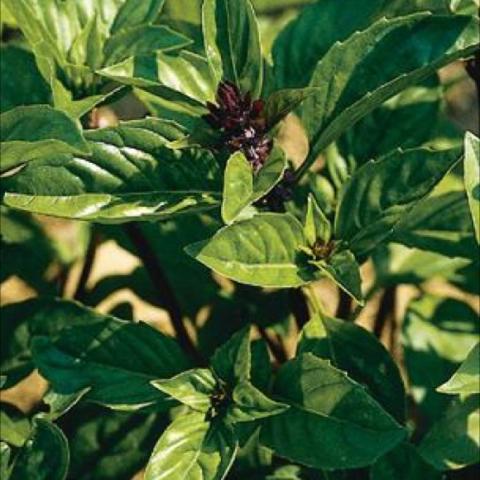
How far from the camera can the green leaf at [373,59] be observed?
1321 millimetres

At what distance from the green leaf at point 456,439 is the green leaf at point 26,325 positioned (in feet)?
1.68

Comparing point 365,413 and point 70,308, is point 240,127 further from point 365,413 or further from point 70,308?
point 70,308

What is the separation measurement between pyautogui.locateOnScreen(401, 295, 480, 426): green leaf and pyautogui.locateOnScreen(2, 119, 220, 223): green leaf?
1.89ft

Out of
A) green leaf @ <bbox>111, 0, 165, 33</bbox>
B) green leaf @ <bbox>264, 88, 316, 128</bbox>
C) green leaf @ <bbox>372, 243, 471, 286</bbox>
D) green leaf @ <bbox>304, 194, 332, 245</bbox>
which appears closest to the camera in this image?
green leaf @ <bbox>264, 88, 316, 128</bbox>

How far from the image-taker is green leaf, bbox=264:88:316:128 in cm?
126

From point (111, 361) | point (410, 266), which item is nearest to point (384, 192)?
point (111, 361)

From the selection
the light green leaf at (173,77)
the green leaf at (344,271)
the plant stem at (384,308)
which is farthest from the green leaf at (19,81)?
the plant stem at (384,308)

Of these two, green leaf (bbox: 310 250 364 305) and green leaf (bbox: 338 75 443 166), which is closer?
green leaf (bbox: 310 250 364 305)

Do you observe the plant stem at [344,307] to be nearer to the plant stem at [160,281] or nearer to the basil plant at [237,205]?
the basil plant at [237,205]

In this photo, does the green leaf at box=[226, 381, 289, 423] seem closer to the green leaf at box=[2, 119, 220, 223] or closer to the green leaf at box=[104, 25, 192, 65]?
the green leaf at box=[2, 119, 220, 223]

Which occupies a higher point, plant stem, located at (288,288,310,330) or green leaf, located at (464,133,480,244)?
green leaf, located at (464,133,480,244)

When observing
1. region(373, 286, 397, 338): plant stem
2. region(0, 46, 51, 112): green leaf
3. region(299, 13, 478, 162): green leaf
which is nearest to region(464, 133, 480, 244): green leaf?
region(299, 13, 478, 162): green leaf

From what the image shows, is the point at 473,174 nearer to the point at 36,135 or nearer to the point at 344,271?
the point at 344,271

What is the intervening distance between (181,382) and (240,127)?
0.31 metres
